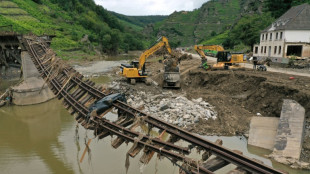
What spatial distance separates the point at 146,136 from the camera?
5656 mm

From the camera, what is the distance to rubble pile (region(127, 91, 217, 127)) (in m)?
13.1

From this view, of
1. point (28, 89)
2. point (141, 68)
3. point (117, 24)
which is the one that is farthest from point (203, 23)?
point (28, 89)

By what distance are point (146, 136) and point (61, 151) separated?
23.2ft

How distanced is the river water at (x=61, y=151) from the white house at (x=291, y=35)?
71.9 feet

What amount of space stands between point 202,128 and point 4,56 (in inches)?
783

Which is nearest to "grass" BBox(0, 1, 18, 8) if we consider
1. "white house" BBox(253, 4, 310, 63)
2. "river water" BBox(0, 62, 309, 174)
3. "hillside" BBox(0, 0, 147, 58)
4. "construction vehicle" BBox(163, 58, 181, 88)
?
"hillside" BBox(0, 0, 147, 58)

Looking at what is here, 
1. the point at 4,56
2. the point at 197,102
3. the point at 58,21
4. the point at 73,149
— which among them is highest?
the point at 58,21

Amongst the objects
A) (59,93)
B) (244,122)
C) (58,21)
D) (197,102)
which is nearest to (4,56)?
(59,93)

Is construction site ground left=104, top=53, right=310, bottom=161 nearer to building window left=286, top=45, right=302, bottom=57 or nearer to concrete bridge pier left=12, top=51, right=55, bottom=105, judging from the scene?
concrete bridge pier left=12, top=51, right=55, bottom=105

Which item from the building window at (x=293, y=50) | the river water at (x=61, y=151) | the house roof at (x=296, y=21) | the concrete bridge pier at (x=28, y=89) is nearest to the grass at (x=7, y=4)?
the concrete bridge pier at (x=28, y=89)

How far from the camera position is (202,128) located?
1230cm

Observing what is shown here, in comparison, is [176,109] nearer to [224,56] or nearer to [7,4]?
[224,56]

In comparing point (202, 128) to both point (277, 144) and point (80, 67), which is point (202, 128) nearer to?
point (277, 144)

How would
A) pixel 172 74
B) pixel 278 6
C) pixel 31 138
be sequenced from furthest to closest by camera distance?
pixel 278 6 < pixel 172 74 < pixel 31 138
